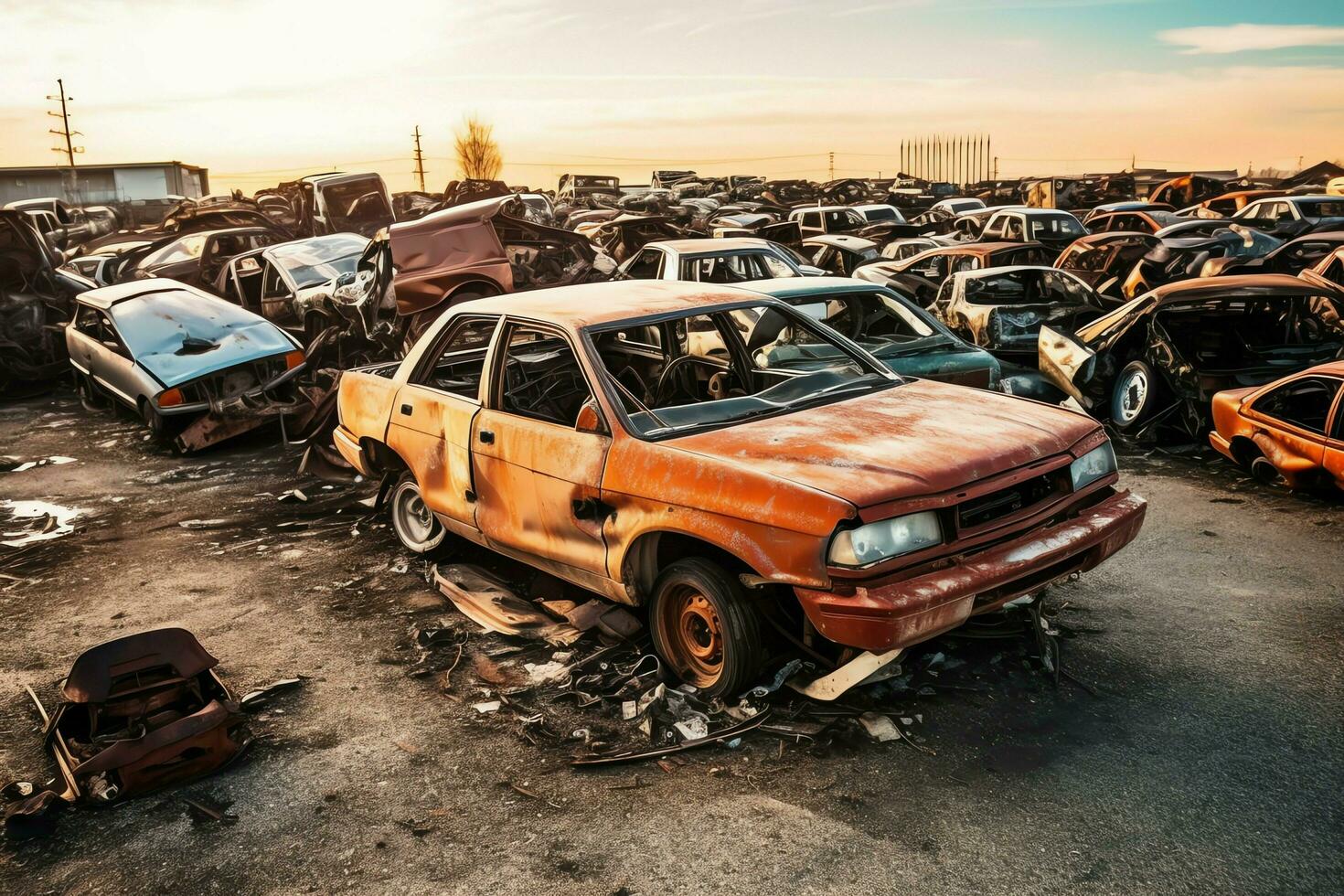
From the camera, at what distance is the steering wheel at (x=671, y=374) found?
5.20 metres

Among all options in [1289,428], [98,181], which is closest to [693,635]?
[1289,428]

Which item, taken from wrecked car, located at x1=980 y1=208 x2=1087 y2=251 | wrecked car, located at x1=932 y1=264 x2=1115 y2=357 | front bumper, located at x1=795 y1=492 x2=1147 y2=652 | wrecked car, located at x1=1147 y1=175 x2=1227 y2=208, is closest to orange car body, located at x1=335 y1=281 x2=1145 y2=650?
front bumper, located at x1=795 y1=492 x2=1147 y2=652

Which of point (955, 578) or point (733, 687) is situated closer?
point (955, 578)

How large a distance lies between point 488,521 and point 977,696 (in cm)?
250

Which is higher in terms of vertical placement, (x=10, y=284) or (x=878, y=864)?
(x=10, y=284)

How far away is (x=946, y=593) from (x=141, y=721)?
10.4 ft

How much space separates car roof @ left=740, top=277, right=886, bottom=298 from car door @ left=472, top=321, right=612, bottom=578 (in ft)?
9.14

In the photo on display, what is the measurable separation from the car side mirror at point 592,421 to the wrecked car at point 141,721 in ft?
5.96

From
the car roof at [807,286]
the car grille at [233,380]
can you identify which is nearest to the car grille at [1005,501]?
the car roof at [807,286]

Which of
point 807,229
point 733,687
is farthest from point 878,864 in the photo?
point 807,229

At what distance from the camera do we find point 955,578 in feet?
12.2

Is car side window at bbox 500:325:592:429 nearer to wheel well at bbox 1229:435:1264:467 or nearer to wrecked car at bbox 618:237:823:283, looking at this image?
wheel well at bbox 1229:435:1264:467

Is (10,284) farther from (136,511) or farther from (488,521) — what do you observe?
(488,521)

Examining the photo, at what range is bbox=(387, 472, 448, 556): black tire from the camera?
613 cm
